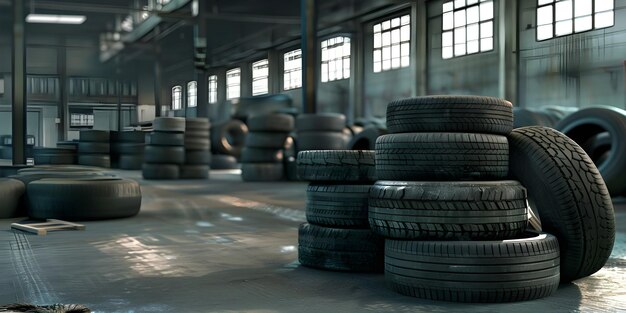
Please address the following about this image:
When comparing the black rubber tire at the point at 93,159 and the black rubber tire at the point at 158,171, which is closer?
the black rubber tire at the point at 93,159

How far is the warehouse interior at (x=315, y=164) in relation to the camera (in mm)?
2799

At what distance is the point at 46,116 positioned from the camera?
22.3 ft

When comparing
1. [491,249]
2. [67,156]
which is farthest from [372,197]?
[67,156]

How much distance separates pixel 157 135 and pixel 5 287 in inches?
380

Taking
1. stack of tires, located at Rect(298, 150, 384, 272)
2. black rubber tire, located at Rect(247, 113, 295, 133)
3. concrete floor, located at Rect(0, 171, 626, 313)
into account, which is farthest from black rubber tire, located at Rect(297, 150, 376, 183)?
black rubber tire, located at Rect(247, 113, 295, 133)

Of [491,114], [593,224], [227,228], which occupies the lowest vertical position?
[227,228]

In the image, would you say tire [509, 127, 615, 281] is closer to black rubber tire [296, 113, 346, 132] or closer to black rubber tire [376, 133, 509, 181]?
black rubber tire [376, 133, 509, 181]

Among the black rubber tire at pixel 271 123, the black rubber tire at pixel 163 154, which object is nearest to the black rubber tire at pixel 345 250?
the black rubber tire at pixel 271 123

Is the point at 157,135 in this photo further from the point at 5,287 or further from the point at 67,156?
the point at 5,287

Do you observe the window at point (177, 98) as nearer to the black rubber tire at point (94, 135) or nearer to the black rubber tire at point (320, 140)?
the black rubber tire at point (94, 135)

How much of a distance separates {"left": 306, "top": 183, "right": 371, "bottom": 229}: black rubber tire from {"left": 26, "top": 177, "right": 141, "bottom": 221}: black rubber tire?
3033mm

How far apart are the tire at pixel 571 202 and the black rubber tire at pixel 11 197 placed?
16.3 feet

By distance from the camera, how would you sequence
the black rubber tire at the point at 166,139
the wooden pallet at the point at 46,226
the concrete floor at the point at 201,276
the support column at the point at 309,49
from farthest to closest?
the black rubber tire at the point at 166,139
the support column at the point at 309,49
the wooden pallet at the point at 46,226
the concrete floor at the point at 201,276

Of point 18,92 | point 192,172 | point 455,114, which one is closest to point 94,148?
point 18,92
